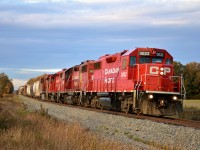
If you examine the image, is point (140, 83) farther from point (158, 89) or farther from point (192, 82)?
point (192, 82)

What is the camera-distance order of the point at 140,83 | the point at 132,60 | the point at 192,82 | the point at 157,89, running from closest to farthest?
1. the point at 157,89
2. the point at 140,83
3. the point at 132,60
4. the point at 192,82

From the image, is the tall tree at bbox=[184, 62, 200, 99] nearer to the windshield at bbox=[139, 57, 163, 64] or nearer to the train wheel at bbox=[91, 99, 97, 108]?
the train wheel at bbox=[91, 99, 97, 108]

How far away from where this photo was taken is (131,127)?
14914 millimetres

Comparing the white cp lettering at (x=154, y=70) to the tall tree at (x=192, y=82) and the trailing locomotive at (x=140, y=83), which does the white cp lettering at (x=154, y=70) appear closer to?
the trailing locomotive at (x=140, y=83)

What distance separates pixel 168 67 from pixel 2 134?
11870mm

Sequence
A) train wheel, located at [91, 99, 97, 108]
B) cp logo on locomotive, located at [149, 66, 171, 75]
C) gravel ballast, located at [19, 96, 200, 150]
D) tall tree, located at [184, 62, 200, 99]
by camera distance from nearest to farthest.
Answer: gravel ballast, located at [19, 96, 200, 150] → cp logo on locomotive, located at [149, 66, 171, 75] → train wheel, located at [91, 99, 97, 108] → tall tree, located at [184, 62, 200, 99]

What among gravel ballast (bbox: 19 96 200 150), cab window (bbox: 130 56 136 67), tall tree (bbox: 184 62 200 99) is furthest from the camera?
tall tree (bbox: 184 62 200 99)

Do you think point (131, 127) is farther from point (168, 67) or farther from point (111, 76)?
point (111, 76)

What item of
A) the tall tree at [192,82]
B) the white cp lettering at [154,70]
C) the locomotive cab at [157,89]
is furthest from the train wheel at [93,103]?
the tall tree at [192,82]

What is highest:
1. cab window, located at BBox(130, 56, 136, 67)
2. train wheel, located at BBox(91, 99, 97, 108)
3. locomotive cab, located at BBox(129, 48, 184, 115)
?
cab window, located at BBox(130, 56, 136, 67)

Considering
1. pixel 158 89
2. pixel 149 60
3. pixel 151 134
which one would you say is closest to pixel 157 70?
pixel 158 89

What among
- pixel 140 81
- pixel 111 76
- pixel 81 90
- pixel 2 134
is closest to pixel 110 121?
pixel 140 81

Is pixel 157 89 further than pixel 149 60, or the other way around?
pixel 149 60

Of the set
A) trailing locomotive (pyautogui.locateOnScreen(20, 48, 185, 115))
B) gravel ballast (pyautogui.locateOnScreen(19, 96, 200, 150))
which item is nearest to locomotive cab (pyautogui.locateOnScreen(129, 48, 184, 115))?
trailing locomotive (pyautogui.locateOnScreen(20, 48, 185, 115))
